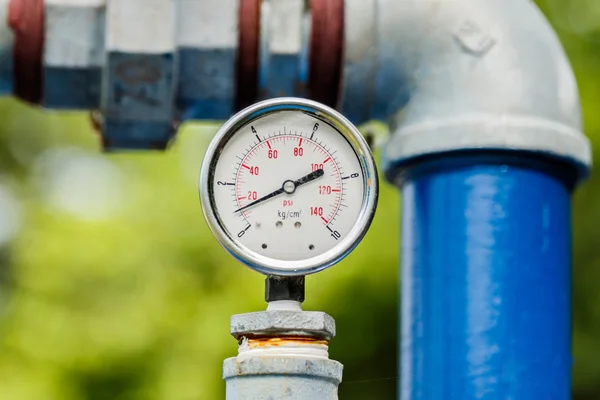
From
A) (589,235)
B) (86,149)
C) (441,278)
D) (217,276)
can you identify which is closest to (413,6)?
(441,278)

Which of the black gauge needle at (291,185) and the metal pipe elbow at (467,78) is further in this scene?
the metal pipe elbow at (467,78)

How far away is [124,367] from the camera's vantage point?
6.04 m

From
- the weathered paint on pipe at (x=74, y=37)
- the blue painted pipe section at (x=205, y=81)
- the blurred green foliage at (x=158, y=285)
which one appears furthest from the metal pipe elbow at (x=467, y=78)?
the blurred green foliage at (x=158, y=285)

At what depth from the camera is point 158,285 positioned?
6207mm

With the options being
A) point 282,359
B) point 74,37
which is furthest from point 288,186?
point 74,37

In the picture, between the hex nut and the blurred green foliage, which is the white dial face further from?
the blurred green foliage

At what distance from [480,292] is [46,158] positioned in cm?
499

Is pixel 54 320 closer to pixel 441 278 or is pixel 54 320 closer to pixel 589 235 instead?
pixel 589 235

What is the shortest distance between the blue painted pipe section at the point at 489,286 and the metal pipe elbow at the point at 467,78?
66 mm

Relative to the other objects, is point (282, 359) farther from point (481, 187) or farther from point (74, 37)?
point (74, 37)

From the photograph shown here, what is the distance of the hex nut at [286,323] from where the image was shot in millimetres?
2008

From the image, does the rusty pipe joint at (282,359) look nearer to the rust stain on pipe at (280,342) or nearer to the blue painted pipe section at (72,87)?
the rust stain on pipe at (280,342)

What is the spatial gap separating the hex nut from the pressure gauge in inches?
2.9

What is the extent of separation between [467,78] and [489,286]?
1.60 ft
